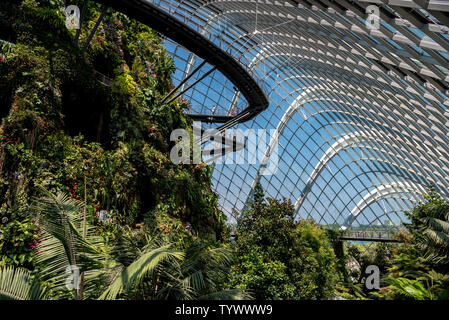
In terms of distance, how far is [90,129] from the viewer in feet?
41.5

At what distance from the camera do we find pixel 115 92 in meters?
12.4

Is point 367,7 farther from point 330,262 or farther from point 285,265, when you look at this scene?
point 330,262

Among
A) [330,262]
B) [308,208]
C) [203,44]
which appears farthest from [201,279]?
[308,208]

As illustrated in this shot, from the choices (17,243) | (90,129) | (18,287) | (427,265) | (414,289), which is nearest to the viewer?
(18,287)

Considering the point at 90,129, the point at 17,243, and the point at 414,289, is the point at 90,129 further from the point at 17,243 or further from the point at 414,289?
the point at 414,289

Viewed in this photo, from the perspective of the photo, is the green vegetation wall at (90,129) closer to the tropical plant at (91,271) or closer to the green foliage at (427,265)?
the tropical plant at (91,271)

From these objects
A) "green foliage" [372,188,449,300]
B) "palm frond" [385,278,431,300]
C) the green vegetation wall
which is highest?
the green vegetation wall

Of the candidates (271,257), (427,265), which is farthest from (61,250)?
(427,265)

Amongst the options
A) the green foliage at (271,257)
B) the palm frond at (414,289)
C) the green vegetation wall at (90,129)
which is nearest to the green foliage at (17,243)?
the green vegetation wall at (90,129)

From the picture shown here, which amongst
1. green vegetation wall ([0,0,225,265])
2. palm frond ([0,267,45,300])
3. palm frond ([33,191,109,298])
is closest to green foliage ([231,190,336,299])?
green vegetation wall ([0,0,225,265])

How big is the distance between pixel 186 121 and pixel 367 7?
953 cm

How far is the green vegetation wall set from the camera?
8473 millimetres

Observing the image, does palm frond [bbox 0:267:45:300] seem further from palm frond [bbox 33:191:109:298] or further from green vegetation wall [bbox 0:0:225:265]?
green vegetation wall [bbox 0:0:225:265]
